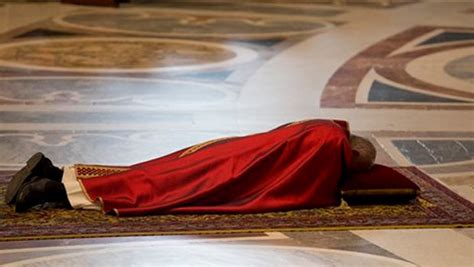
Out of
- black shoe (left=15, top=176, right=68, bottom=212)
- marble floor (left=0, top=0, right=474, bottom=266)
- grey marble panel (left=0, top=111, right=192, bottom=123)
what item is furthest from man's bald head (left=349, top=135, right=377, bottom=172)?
grey marble panel (left=0, top=111, right=192, bottom=123)

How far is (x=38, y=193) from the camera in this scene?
13.2 feet

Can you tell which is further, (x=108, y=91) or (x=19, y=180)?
(x=108, y=91)

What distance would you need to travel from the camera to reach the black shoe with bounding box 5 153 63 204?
13.4ft

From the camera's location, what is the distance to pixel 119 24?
1055cm

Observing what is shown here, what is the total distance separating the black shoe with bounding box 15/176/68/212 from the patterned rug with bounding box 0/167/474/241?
4 cm

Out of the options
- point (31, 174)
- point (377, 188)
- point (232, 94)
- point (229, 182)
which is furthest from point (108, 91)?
point (377, 188)

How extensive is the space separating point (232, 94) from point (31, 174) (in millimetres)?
2988

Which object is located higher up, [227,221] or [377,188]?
[377,188]

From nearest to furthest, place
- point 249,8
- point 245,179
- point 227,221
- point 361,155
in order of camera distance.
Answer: point 227,221 → point 245,179 → point 361,155 → point 249,8

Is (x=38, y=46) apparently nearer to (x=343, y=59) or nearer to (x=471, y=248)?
(x=343, y=59)

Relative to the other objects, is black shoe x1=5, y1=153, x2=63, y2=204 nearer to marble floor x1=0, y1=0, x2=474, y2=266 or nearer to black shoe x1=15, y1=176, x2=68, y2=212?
black shoe x1=15, y1=176, x2=68, y2=212

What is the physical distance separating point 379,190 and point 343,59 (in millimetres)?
4394

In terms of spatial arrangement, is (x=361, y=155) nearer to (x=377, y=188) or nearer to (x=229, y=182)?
(x=377, y=188)

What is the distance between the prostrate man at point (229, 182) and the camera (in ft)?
13.2
